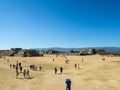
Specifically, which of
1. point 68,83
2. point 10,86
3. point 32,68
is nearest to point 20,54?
point 32,68

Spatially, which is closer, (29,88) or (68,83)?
(68,83)

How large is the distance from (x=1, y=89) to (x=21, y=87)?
239cm

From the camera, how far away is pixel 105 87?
78.0 ft

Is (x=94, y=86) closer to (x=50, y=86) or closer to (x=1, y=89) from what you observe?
(x=50, y=86)

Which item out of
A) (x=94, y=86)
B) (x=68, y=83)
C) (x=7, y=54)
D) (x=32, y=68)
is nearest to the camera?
(x=68, y=83)

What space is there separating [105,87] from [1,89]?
1240cm

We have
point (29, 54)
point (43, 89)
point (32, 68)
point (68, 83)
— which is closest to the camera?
point (68, 83)

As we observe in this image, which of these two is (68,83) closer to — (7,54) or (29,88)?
(29,88)

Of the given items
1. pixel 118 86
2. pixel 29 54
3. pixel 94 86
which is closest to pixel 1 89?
pixel 94 86

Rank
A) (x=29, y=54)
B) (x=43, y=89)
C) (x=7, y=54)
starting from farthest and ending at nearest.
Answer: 1. (x=7, y=54)
2. (x=29, y=54)
3. (x=43, y=89)

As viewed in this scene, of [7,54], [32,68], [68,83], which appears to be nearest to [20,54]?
[7,54]

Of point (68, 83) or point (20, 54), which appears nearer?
point (68, 83)

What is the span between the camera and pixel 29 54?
102 metres

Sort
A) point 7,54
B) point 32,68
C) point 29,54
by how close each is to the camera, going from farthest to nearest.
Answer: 1. point 7,54
2. point 29,54
3. point 32,68
